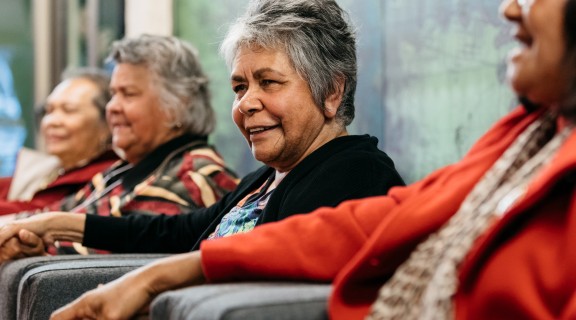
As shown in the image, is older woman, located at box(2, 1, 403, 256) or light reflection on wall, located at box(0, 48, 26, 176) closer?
older woman, located at box(2, 1, 403, 256)

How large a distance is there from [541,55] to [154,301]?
69cm

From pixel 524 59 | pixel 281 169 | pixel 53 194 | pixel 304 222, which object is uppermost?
pixel 524 59

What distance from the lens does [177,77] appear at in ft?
11.1

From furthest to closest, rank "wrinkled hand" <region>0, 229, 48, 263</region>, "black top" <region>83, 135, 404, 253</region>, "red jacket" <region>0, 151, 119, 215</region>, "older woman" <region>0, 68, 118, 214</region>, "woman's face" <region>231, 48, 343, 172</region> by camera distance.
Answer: "older woman" <region>0, 68, 118, 214</region>
"red jacket" <region>0, 151, 119, 215</region>
"wrinkled hand" <region>0, 229, 48, 263</region>
"woman's face" <region>231, 48, 343, 172</region>
"black top" <region>83, 135, 404, 253</region>

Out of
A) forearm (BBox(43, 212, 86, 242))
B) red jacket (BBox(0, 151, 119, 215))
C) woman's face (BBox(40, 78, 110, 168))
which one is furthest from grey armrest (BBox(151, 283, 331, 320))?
woman's face (BBox(40, 78, 110, 168))

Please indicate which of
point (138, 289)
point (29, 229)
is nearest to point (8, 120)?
point (29, 229)

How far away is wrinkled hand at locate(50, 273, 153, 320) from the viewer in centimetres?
154

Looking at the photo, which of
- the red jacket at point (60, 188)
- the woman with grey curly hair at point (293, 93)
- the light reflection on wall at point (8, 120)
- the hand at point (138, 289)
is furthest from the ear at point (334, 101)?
the light reflection on wall at point (8, 120)

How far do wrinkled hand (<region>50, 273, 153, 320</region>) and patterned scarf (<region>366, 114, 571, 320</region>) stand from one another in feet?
1.36

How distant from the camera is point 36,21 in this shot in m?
6.18

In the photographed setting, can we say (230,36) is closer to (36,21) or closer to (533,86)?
(533,86)

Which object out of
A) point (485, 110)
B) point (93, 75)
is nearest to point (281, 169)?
point (485, 110)

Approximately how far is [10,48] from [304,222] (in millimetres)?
5218

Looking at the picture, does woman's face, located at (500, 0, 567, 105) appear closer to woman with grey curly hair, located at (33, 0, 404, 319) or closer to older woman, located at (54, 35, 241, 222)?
woman with grey curly hair, located at (33, 0, 404, 319)
